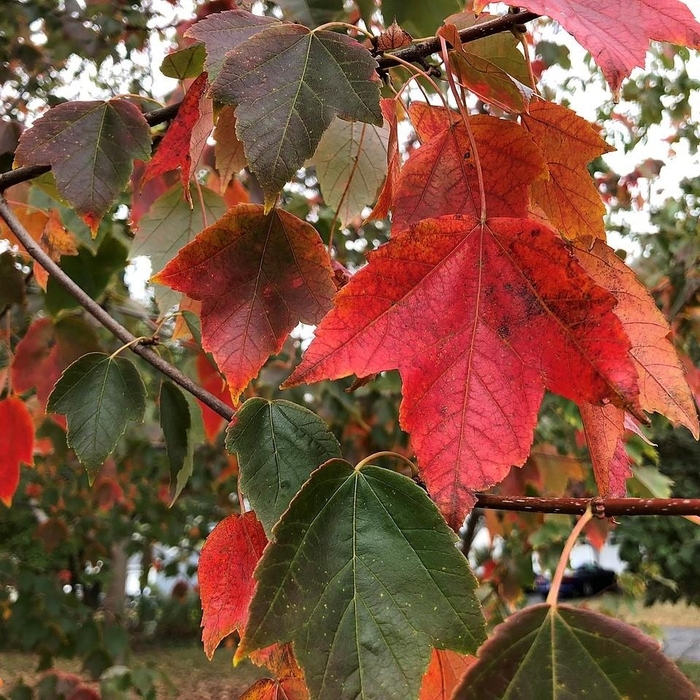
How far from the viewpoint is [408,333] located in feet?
1.47

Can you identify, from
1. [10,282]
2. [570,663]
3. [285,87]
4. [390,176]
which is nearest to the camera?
[570,663]

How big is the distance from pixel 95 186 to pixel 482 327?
1.33 ft

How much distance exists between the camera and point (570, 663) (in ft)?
1.25

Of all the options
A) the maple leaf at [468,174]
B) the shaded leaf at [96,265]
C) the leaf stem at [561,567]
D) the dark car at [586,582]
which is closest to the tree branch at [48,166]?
the maple leaf at [468,174]

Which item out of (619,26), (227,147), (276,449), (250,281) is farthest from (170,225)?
(619,26)

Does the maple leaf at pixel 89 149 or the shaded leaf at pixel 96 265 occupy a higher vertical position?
the maple leaf at pixel 89 149

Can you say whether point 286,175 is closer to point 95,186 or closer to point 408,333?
point 408,333

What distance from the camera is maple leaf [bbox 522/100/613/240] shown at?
55 centimetres

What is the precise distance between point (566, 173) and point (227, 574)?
422 millimetres

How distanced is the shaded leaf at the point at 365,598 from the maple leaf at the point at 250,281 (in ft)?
0.51

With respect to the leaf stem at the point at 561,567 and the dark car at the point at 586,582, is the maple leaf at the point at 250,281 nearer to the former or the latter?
the leaf stem at the point at 561,567

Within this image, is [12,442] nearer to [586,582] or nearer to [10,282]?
[10,282]

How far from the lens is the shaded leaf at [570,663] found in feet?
1.20

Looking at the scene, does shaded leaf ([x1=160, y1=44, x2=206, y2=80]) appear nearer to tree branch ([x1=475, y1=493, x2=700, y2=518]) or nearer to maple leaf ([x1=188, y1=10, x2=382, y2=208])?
maple leaf ([x1=188, y1=10, x2=382, y2=208])
